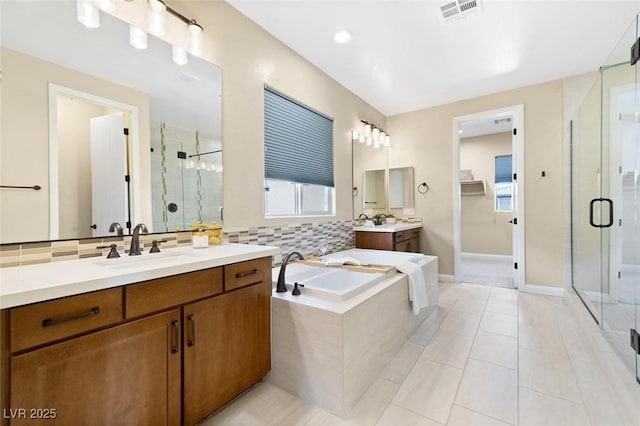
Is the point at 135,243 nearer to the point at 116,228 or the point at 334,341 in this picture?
the point at 116,228

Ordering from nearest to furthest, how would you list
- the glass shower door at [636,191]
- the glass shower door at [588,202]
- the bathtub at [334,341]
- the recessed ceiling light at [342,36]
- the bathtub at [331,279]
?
the bathtub at [334,341] < the bathtub at [331,279] < the glass shower door at [636,191] < the recessed ceiling light at [342,36] < the glass shower door at [588,202]

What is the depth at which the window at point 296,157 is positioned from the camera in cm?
251

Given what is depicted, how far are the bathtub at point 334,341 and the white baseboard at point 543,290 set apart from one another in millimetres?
2518

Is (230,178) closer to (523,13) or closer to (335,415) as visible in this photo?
(335,415)

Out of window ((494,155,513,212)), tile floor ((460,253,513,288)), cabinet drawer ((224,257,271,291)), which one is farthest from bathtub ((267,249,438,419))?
window ((494,155,513,212))

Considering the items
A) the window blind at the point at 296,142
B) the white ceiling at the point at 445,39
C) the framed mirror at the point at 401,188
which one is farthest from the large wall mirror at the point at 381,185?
the white ceiling at the point at 445,39

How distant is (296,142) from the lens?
2783 millimetres

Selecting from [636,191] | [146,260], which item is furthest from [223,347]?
[636,191]

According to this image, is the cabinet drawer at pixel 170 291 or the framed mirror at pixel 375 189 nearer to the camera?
the cabinet drawer at pixel 170 291

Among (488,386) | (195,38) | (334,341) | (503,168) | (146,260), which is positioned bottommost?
(488,386)

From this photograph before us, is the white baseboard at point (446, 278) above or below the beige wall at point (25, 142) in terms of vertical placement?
below

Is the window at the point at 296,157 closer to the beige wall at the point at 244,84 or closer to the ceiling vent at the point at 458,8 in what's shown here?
the beige wall at the point at 244,84

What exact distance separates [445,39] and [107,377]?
10.8 ft

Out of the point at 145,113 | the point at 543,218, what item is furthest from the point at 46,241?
the point at 543,218
